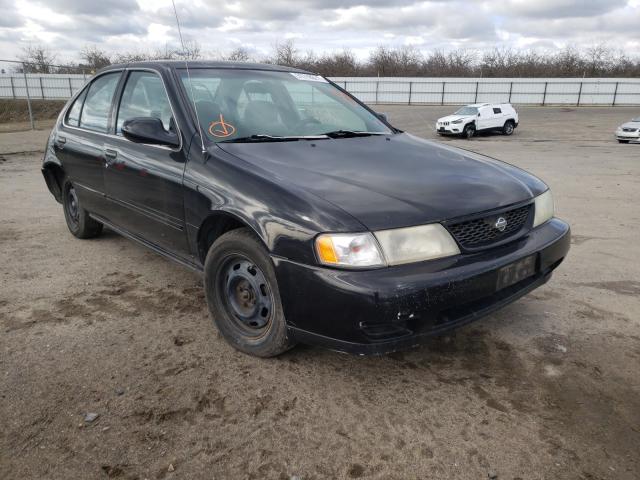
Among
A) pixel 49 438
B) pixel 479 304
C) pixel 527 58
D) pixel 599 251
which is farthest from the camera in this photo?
pixel 527 58

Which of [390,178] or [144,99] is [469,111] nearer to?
[144,99]

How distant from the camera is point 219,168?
2736mm

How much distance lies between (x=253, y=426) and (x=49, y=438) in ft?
2.89

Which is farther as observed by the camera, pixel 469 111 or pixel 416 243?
pixel 469 111

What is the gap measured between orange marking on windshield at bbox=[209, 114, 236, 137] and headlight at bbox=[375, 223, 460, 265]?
4.24 feet

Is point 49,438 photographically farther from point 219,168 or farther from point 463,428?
point 463,428

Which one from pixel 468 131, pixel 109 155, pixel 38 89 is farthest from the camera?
pixel 38 89

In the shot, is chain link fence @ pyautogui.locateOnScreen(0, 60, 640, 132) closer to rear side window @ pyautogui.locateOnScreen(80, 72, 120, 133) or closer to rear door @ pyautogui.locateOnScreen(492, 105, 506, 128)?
rear door @ pyautogui.locateOnScreen(492, 105, 506, 128)

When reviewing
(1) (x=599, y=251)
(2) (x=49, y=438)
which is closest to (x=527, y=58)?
(1) (x=599, y=251)

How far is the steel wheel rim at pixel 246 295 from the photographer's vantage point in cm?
265

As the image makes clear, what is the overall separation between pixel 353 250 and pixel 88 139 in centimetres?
294

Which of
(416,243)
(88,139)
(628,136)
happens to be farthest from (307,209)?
(628,136)

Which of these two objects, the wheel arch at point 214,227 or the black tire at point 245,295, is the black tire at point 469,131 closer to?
the wheel arch at point 214,227

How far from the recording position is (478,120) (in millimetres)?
22328
